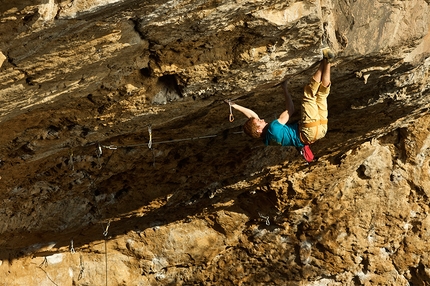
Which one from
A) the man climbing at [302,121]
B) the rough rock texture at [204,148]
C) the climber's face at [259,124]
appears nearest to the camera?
the rough rock texture at [204,148]

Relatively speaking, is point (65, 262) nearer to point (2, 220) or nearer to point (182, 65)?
point (2, 220)

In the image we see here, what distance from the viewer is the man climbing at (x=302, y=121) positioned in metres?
3.47

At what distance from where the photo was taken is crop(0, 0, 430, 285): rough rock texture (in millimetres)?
2895

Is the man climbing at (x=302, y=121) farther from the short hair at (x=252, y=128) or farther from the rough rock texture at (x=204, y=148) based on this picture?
the rough rock texture at (x=204, y=148)

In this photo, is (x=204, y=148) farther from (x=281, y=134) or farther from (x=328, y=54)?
(x=328, y=54)

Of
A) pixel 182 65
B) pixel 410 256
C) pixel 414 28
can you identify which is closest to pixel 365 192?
pixel 410 256

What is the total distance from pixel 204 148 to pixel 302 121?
122 cm

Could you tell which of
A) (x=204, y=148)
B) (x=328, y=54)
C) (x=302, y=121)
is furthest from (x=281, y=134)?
(x=204, y=148)

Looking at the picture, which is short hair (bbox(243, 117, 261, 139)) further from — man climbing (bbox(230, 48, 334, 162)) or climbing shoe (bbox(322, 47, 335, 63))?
climbing shoe (bbox(322, 47, 335, 63))

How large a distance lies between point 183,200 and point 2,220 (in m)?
1.49

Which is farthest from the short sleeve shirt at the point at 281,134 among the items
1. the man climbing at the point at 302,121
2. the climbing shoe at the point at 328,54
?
the climbing shoe at the point at 328,54

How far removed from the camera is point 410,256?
20.0 feet

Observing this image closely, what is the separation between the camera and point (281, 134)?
3.73 metres

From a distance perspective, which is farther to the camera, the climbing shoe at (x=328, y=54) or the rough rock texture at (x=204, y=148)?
the climbing shoe at (x=328, y=54)
